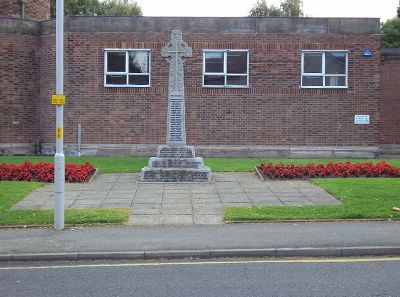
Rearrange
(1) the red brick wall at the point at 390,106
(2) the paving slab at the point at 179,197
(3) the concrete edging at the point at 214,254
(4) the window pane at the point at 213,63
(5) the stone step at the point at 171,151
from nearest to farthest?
1. (3) the concrete edging at the point at 214,254
2. (2) the paving slab at the point at 179,197
3. (5) the stone step at the point at 171,151
4. (4) the window pane at the point at 213,63
5. (1) the red brick wall at the point at 390,106

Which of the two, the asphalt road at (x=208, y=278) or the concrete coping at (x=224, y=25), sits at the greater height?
the concrete coping at (x=224, y=25)

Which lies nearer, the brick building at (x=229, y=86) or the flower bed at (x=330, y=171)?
the flower bed at (x=330, y=171)

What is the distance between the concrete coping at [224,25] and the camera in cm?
2273

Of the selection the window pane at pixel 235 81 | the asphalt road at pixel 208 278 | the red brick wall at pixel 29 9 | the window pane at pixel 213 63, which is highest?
the red brick wall at pixel 29 9

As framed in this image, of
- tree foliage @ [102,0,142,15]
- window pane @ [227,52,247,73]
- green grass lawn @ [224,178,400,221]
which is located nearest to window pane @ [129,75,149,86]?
window pane @ [227,52,247,73]

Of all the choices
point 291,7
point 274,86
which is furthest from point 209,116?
point 291,7

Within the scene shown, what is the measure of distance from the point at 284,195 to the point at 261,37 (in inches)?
432

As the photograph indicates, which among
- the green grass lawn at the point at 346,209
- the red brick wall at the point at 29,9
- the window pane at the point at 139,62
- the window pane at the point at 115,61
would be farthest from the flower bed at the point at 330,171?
the red brick wall at the point at 29,9

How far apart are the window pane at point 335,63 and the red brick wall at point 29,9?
14.6 metres

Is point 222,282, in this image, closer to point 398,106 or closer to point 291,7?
point 398,106

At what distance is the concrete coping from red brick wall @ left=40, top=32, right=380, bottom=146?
22cm

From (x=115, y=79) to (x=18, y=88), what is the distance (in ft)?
13.5

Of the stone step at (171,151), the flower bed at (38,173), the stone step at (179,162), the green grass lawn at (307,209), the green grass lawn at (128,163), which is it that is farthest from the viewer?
the green grass lawn at (128,163)

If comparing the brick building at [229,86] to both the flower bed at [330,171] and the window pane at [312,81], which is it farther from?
the flower bed at [330,171]
